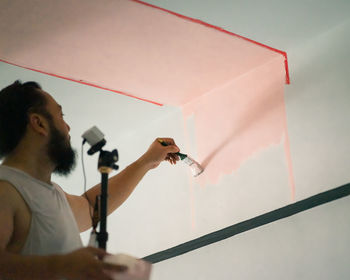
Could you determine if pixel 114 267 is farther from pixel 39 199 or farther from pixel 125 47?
pixel 125 47

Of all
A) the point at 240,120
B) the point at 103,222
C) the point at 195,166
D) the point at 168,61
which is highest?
the point at 168,61

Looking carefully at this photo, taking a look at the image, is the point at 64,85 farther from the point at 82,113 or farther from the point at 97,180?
the point at 97,180

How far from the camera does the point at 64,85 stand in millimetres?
2537

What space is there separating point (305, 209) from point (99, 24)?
126 centimetres

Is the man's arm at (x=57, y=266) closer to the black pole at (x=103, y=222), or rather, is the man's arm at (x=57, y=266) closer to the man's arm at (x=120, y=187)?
the black pole at (x=103, y=222)

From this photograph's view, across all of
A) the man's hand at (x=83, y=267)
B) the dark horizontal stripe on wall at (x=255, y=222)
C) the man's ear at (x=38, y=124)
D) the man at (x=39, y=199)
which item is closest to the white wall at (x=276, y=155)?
the dark horizontal stripe on wall at (x=255, y=222)

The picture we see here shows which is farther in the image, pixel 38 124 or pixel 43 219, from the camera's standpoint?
pixel 38 124

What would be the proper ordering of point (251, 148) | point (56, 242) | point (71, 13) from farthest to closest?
point (251, 148) < point (71, 13) < point (56, 242)

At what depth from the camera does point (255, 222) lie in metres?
2.03

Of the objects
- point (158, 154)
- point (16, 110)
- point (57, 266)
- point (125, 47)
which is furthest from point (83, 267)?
point (125, 47)

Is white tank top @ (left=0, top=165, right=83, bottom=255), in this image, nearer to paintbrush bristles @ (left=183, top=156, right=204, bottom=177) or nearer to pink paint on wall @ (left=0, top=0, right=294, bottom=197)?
pink paint on wall @ (left=0, top=0, right=294, bottom=197)

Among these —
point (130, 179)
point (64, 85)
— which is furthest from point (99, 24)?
point (130, 179)

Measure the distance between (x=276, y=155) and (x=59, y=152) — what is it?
108cm

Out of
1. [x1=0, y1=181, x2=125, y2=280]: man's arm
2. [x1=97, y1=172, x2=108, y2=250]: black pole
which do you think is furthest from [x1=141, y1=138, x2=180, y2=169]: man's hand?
[x1=0, y1=181, x2=125, y2=280]: man's arm
